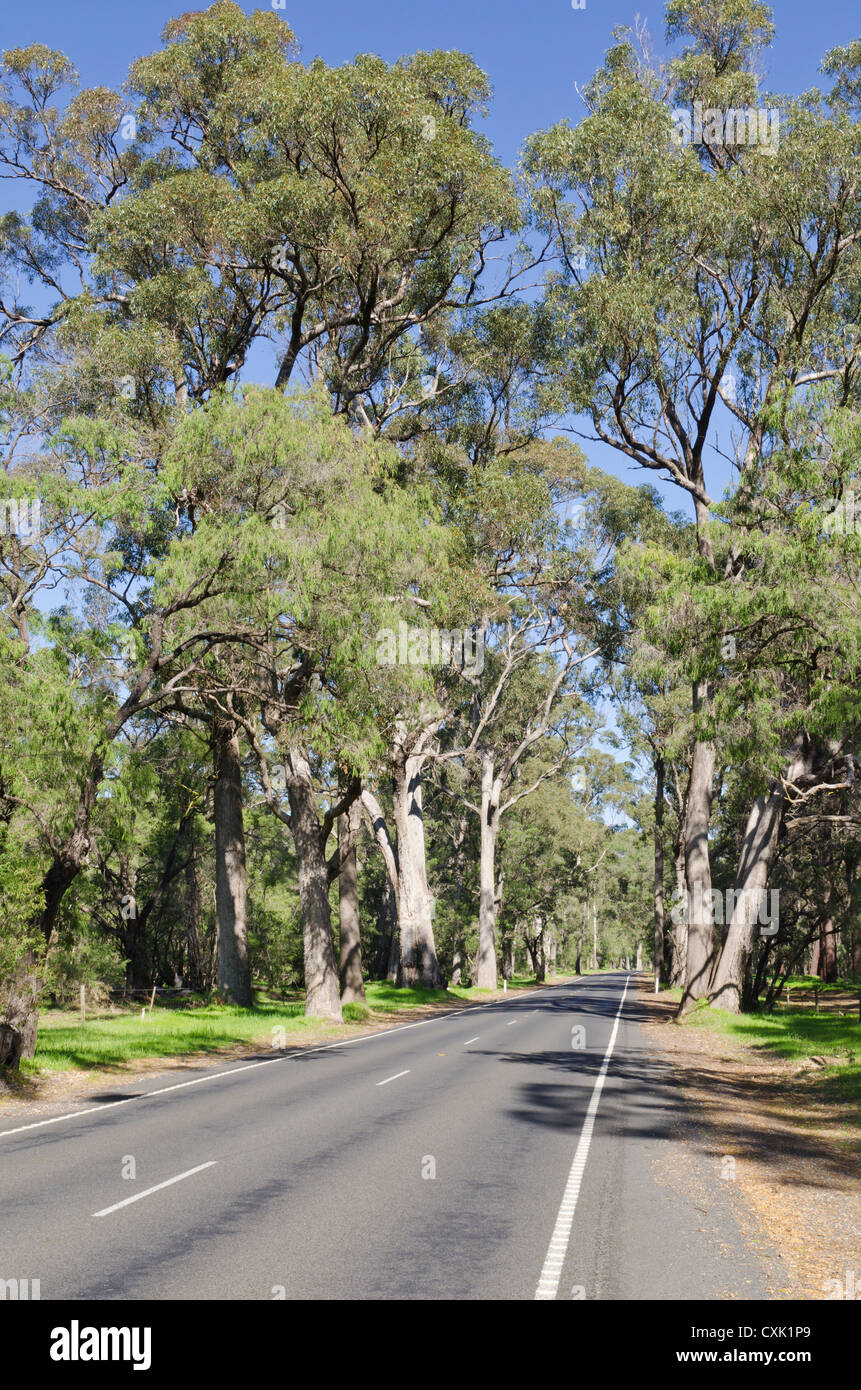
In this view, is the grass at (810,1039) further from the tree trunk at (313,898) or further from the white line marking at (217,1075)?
the tree trunk at (313,898)

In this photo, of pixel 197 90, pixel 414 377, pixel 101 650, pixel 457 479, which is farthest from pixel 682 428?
pixel 101 650

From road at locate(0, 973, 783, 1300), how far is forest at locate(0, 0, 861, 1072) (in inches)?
188

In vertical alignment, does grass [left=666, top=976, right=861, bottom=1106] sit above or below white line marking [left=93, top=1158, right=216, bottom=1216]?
below

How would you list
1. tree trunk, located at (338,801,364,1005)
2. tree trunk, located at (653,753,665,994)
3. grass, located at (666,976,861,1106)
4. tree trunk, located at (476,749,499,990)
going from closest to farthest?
A: grass, located at (666,976,861,1106) → tree trunk, located at (338,801,364,1005) → tree trunk, located at (476,749,499,990) → tree trunk, located at (653,753,665,994)

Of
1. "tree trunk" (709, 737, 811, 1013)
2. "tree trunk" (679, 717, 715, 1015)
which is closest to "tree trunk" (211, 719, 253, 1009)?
"tree trunk" (679, 717, 715, 1015)

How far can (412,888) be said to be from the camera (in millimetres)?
39875

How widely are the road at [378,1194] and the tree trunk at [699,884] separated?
486 inches

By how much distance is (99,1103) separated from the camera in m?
14.3

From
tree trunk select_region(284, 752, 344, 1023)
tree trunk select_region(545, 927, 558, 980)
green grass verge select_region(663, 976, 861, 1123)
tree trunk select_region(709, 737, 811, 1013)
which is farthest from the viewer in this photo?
tree trunk select_region(545, 927, 558, 980)

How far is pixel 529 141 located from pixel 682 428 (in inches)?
304

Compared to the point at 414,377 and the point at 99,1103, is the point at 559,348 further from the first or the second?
the point at 99,1103

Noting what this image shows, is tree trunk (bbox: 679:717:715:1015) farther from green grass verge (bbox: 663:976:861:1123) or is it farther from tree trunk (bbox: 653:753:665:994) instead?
tree trunk (bbox: 653:753:665:994)

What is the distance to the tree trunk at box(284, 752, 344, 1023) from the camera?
25828mm

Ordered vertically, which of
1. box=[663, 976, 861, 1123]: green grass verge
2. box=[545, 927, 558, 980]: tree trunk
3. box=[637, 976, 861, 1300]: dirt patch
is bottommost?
box=[545, 927, 558, 980]: tree trunk
